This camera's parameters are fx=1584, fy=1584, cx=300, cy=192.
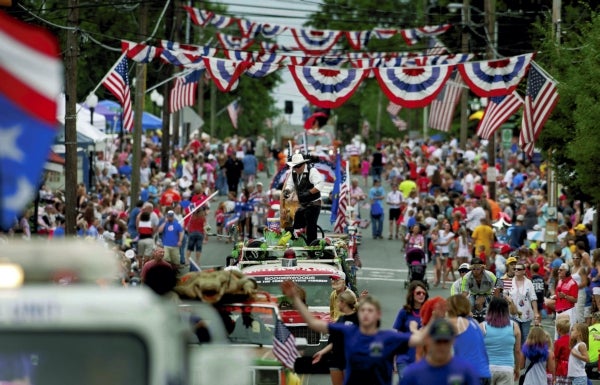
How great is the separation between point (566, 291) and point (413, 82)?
1314 cm

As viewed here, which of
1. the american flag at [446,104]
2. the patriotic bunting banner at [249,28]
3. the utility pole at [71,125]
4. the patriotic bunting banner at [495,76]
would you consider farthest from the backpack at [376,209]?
the utility pole at [71,125]

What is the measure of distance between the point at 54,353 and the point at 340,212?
22.5 metres

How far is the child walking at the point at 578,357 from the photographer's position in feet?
56.3

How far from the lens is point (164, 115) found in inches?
2013

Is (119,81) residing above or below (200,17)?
below

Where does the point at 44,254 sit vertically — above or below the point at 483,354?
above

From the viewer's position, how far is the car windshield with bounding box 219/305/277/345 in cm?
1398

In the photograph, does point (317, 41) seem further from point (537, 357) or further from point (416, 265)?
point (537, 357)

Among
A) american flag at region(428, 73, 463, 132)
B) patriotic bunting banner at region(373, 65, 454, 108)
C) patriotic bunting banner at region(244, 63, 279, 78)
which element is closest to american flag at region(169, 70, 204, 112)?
american flag at region(428, 73, 463, 132)

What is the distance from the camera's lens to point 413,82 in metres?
35.4

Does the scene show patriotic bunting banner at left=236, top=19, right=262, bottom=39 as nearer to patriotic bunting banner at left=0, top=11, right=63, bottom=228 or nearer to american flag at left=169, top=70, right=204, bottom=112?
american flag at left=169, top=70, right=204, bottom=112

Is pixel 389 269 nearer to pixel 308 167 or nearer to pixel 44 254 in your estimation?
pixel 308 167

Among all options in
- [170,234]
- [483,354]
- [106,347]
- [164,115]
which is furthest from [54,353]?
[164,115]

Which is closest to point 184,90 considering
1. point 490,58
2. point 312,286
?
point 490,58
